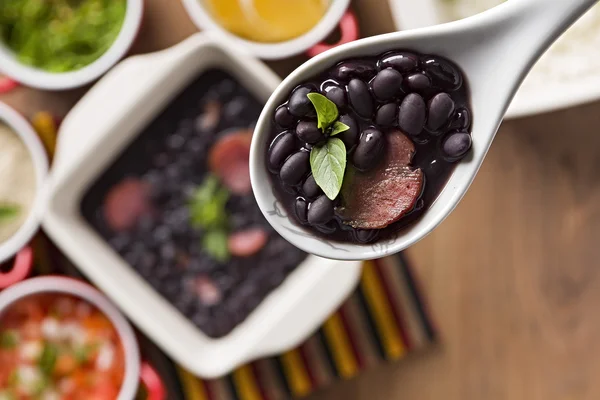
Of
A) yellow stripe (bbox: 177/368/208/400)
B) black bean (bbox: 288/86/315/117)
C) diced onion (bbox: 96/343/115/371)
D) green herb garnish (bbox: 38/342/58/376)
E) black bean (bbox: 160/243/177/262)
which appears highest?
A: black bean (bbox: 288/86/315/117)

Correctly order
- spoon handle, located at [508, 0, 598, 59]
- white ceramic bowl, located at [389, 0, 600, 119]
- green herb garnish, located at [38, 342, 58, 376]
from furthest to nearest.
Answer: green herb garnish, located at [38, 342, 58, 376] → white ceramic bowl, located at [389, 0, 600, 119] → spoon handle, located at [508, 0, 598, 59]

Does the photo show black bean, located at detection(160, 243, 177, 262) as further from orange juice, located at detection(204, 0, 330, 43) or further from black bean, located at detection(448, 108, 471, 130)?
black bean, located at detection(448, 108, 471, 130)

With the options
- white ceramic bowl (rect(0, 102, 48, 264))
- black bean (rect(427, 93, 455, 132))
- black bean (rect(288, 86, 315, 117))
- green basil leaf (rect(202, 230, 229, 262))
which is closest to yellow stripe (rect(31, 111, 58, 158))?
white ceramic bowl (rect(0, 102, 48, 264))

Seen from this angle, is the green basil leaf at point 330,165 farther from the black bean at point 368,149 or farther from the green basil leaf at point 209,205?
the green basil leaf at point 209,205

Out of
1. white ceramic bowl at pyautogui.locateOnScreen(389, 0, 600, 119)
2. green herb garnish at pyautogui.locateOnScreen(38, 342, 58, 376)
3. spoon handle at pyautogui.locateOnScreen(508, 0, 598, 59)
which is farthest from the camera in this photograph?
green herb garnish at pyautogui.locateOnScreen(38, 342, 58, 376)

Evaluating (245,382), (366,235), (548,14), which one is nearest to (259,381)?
(245,382)

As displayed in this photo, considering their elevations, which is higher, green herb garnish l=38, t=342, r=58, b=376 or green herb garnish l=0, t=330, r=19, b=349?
green herb garnish l=0, t=330, r=19, b=349

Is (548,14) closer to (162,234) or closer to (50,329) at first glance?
(162,234)
